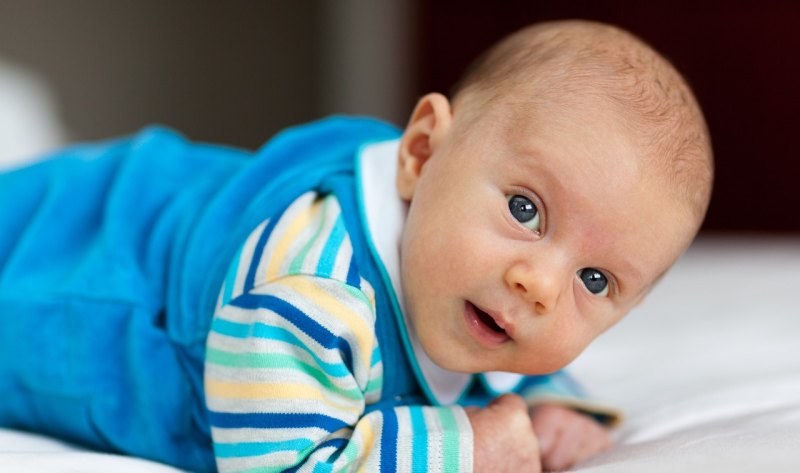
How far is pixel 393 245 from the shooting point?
936 millimetres

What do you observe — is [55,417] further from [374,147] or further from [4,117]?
[4,117]

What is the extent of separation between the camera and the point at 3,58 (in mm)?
2863

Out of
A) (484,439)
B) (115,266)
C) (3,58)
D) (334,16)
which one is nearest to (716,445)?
A: (484,439)

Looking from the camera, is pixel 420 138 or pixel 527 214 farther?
pixel 420 138

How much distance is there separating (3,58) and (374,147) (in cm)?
221

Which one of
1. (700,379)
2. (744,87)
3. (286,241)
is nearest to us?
(286,241)

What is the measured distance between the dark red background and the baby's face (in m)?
2.10

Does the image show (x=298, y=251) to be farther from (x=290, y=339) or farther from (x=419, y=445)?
(x=419, y=445)

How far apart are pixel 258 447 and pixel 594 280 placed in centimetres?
34

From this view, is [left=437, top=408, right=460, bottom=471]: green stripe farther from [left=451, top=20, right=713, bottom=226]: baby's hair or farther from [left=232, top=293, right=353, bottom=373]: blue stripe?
[left=451, top=20, right=713, bottom=226]: baby's hair

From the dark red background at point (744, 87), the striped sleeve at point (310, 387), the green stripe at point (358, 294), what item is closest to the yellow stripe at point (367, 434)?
the striped sleeve at point (310, 387)

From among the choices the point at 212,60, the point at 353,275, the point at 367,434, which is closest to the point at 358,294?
the point at 353,275

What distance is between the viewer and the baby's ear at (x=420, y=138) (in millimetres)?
954

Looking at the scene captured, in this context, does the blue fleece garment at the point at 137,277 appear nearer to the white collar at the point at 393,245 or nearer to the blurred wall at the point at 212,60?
the white collar at the point at 393,245
